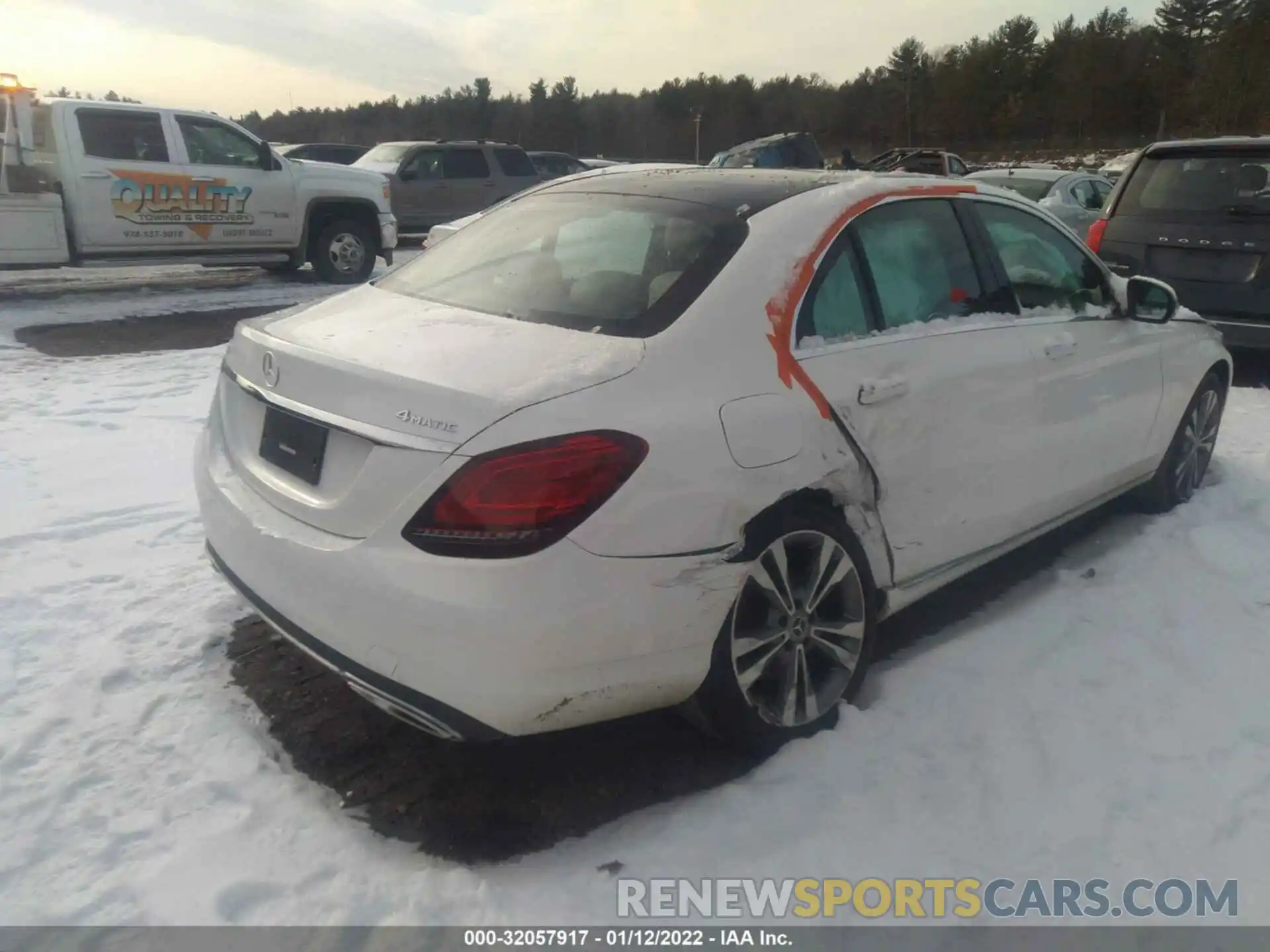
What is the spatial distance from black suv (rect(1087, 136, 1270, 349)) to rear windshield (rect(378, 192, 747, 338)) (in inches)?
183

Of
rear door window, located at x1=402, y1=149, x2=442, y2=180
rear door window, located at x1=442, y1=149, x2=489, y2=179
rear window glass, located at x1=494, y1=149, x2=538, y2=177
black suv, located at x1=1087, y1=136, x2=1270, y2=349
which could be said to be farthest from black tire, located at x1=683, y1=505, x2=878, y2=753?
rear window glass, located at x1=494, y1=149, x2=538, y2=177

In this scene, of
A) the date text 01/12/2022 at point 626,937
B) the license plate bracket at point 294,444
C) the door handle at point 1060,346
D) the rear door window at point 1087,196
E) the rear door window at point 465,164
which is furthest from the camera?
the rear door window at point 465,164

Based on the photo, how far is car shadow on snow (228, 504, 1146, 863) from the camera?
2.62 meters

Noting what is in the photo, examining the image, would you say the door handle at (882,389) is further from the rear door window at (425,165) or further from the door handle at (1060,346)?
the rear door window at (425,165)

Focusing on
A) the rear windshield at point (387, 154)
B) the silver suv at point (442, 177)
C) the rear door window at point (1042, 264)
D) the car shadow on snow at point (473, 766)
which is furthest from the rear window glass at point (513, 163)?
the car shadow on snow at point (473, 766)

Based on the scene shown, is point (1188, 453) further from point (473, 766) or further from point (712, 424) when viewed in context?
point (473, 766)

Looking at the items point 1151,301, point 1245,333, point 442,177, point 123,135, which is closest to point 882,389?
point 1151,301

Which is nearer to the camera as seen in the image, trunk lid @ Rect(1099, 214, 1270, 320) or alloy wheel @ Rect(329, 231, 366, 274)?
trunk lid @ Rect(1099, 214, 1270, 320)

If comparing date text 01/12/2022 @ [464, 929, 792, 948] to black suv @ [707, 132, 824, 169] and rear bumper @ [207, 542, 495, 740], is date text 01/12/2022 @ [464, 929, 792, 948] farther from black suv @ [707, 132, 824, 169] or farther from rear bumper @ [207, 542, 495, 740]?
black suv @ [707, 132, 824, 169]

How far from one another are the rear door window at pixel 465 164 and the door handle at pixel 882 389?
1517 centimetres

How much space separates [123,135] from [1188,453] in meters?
10.3

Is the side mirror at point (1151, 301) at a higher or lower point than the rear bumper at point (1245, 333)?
higher

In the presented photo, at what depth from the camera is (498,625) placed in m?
2.25

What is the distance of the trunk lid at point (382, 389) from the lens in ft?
7.68
